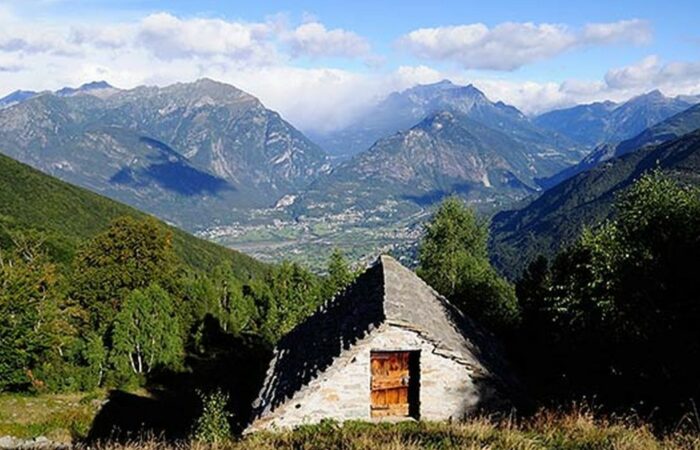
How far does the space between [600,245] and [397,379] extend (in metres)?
9.34

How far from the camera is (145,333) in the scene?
180 feet

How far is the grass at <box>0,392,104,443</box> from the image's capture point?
3759 cm

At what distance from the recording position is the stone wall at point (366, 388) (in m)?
22.4

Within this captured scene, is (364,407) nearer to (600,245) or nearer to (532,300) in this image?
(600,245)

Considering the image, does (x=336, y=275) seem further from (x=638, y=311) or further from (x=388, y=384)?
(x=638, y=311)

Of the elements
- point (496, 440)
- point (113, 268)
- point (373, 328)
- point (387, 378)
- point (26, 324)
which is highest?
point (113, 268)

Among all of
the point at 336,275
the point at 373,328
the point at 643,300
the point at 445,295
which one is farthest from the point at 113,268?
the point at 643,300

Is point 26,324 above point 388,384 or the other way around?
the other way around

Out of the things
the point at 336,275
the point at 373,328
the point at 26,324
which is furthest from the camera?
the point at 336,275

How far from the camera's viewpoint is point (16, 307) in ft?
165

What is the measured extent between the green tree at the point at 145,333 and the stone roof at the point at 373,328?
24.9 meters

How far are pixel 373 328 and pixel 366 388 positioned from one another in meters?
2.22

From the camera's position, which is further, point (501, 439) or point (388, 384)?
point (388, 384)

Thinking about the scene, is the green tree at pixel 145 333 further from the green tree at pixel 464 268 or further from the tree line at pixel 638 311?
the tree line at pixel 638 311
